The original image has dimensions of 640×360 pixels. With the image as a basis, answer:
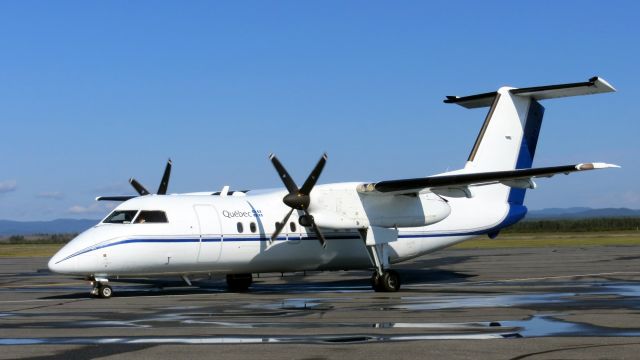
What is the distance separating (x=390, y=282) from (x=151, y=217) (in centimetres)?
717

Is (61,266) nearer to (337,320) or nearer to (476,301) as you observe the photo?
(337,320)

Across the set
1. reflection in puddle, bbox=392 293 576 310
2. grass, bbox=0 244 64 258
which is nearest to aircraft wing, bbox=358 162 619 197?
reflection in puddle, bbox=392 293 576 310

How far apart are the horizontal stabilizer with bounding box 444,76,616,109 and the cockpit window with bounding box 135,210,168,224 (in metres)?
12.5

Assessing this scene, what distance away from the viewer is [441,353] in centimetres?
1043

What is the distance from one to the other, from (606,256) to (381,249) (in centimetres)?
1821

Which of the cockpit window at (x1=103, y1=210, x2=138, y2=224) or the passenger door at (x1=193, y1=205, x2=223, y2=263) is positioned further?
the passenger door at (x1=193, y1=205, x2=223, y2=263)

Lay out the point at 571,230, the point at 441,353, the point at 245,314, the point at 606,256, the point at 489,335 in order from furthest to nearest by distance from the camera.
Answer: the point at 571,230, the point at 606,256, the point at 245,314, the point at 489,335, the point at 441,353

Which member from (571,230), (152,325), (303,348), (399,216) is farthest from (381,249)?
(571,230)

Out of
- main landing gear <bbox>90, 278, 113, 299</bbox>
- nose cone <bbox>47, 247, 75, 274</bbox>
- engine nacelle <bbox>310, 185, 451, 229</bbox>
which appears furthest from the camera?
engine nacelle <bbox>310, 185, 451, 229</bbox>

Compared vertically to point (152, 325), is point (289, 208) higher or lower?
higher

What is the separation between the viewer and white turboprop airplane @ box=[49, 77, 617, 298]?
2111cm

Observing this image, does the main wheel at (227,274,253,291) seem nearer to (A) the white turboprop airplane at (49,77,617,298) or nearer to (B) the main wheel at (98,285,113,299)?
(A) the white turboprop airplane at (49,77,617,298)

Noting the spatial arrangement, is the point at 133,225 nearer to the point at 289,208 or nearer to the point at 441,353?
the point at 289,208

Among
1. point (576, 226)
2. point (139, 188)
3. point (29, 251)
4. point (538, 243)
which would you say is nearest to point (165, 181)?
point (139, 188)
